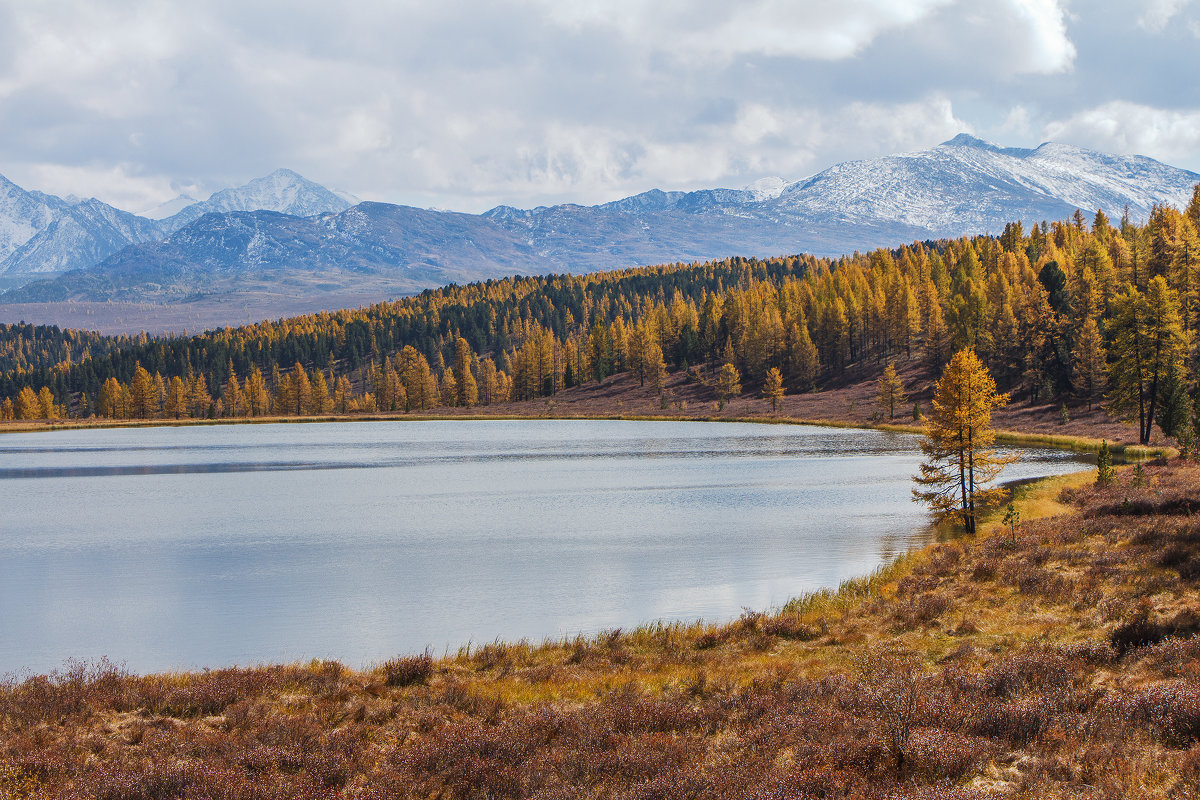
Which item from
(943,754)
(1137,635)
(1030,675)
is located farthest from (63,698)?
(1137,635)

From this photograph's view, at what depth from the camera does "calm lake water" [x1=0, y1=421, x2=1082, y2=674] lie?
27.9 meters

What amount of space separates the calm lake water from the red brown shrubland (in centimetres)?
513

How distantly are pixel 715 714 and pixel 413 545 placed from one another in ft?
105

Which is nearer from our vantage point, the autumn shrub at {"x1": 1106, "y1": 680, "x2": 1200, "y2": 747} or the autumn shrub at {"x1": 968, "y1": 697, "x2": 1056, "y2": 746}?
the autumn shrub at {"x1": 1106, "y1": 680, "x2": 1200, "y2": 747}

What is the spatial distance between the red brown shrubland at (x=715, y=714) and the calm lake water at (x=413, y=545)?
16.8 feet

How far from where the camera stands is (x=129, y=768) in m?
12.4

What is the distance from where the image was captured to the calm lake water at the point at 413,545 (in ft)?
91.5

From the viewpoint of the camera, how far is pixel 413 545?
1725 inches

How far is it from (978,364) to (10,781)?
146ft

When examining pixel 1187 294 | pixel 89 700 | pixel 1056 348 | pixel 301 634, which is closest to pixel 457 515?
pixel 301 634

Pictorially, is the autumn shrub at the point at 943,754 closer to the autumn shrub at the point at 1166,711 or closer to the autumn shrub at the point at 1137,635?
the autumn shrub at the point at 1166,711

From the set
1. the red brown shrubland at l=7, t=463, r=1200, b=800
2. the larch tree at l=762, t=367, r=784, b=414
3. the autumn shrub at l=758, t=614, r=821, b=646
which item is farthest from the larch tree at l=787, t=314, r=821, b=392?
the autumn shrub at l=758, t=614, r=821, b=646

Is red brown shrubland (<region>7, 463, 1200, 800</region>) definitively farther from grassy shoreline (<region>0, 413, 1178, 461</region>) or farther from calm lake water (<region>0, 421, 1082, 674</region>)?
grassy shoreline (<region>0, 413, 1178, 461</region>)

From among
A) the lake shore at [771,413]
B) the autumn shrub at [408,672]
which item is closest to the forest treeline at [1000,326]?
the lake shore at [771,413]
